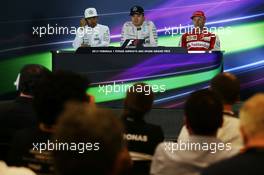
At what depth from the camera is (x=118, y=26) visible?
25.7 feet

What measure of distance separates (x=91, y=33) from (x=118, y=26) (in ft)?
2.94

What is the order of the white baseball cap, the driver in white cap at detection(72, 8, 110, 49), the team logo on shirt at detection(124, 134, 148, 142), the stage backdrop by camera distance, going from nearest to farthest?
the team logo on shirt at detection(124, 134, 148, 142)
the driver in white cap at detection(72, 8, 110, 49)
the white baseball cap
the stage backdrop

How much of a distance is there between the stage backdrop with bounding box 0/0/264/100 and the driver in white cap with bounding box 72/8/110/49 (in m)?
0.59

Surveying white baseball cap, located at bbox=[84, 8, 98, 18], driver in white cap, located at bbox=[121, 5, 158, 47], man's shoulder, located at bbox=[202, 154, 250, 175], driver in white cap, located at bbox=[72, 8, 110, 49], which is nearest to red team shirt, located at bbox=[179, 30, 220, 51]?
driver in white cap, located at bbox=[121, 5, 158, 47]

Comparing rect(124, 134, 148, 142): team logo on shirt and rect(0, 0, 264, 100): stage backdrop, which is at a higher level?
rect(0, 0, 264, 100): stage backdrop

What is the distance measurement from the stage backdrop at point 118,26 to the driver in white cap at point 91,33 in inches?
23.1

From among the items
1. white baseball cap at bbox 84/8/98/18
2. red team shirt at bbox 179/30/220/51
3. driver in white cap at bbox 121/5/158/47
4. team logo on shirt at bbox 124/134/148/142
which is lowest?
team logo on shirt at bbox 124/134/148/142

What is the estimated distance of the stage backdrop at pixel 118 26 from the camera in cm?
753

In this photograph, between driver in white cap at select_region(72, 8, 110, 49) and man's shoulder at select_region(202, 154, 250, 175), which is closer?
man's shoulder at select_region(202, 154, 250, 175)

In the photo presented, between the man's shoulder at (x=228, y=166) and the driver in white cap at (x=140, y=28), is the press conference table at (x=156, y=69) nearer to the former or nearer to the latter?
the driver in white cap at (x=140, y=28)

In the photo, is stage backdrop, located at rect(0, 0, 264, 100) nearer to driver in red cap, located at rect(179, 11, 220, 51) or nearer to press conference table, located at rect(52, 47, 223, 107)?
driver in red cap, located at rect(179, 11, 220, 51)

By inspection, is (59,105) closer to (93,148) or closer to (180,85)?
(93,148)

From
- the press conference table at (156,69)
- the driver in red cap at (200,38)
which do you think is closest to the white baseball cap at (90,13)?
the driver in red cap at (200,38)

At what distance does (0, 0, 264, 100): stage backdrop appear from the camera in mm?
7527
